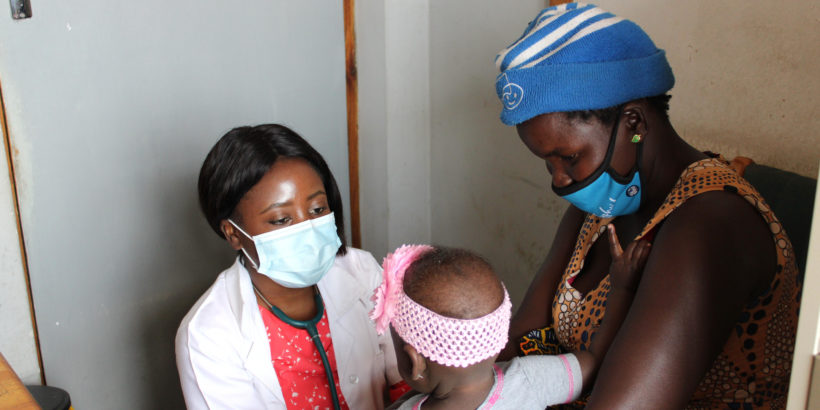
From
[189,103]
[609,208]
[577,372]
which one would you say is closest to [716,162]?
[609,208]

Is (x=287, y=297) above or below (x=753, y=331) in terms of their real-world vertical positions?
below

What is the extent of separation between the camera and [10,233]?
5.92 feet

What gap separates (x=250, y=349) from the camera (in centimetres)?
161

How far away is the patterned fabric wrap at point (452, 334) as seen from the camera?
3.55 feet

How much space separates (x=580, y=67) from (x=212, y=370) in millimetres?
1150

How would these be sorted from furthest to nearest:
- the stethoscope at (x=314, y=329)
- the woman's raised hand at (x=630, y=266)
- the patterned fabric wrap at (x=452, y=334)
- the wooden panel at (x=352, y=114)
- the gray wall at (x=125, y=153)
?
the wooden panel at (x=352, y=114)
the gray wall at (x=125, y=153)
the stethoscope at (x=314, y=329)
the woman's raised hand at (x=630, y=266)
the patterned fabric wrap at (x=452, y=334)

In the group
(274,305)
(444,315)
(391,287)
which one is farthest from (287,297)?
(444,315)

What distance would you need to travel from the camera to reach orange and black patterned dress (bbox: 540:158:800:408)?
1.18 metres

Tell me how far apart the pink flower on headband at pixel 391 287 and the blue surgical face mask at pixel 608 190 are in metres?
0.41

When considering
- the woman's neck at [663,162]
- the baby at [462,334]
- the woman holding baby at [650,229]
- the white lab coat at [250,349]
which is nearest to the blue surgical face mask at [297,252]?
the white lab coat at [250,349]

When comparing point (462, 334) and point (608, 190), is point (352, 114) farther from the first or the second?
point (462, 334)

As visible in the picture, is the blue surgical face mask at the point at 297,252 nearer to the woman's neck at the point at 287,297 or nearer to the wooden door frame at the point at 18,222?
the woman's neck at the point at 287,297

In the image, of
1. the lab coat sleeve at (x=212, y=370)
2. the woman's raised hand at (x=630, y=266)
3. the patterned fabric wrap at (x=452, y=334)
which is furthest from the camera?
the lab coat sleeve at (x=212, y=370)

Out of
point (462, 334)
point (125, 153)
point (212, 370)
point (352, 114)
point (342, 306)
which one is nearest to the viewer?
point (462, 334)
